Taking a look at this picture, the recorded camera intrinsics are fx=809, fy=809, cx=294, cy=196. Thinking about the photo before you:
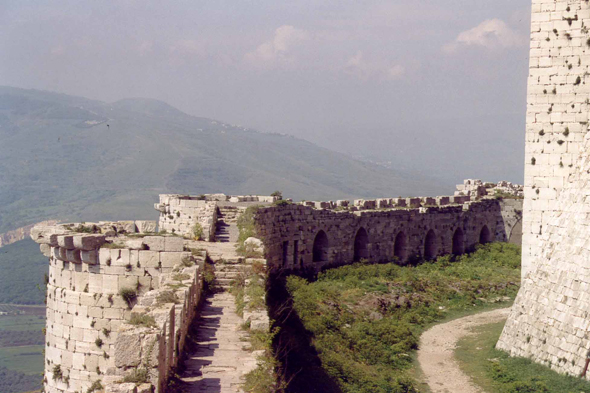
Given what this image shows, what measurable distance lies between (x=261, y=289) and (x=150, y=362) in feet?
19.6

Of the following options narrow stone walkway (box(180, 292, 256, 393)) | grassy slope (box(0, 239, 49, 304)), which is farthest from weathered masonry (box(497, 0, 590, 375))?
grassy slope (box(0, 239, 49, 304))

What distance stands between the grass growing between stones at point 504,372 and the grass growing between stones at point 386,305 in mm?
1437

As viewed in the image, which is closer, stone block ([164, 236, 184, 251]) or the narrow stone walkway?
the narrow stone walkway

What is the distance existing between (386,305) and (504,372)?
8319 millimetres

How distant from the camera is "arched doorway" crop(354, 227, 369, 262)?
32.9 metres

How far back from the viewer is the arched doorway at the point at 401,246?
113 feet

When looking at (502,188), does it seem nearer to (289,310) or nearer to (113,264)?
(289,310)

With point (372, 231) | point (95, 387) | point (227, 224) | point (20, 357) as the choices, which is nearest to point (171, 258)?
point (95, 387)

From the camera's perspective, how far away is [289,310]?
71.3 feet

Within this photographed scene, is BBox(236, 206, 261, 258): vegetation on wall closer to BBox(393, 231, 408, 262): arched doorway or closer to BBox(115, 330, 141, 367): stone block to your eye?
BBox(115, 330, 141, 367): stone block

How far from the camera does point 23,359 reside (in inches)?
2857

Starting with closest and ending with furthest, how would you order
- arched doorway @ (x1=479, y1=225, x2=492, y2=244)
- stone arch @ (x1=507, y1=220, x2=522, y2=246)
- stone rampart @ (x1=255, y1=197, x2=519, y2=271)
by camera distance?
stone rampart @ (x1=255, y1=197, x2=519, y2=271) < arched doorway @ (x1=479, y1=225, x2=492, y2=244) < stone arch @ (x1=507, y1=220, x2=522, y2=246)

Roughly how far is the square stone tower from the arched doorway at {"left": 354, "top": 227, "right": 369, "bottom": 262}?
12.6 meters

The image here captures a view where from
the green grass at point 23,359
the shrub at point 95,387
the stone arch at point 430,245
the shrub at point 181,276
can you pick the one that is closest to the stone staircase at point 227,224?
the shrub at point 95,387
